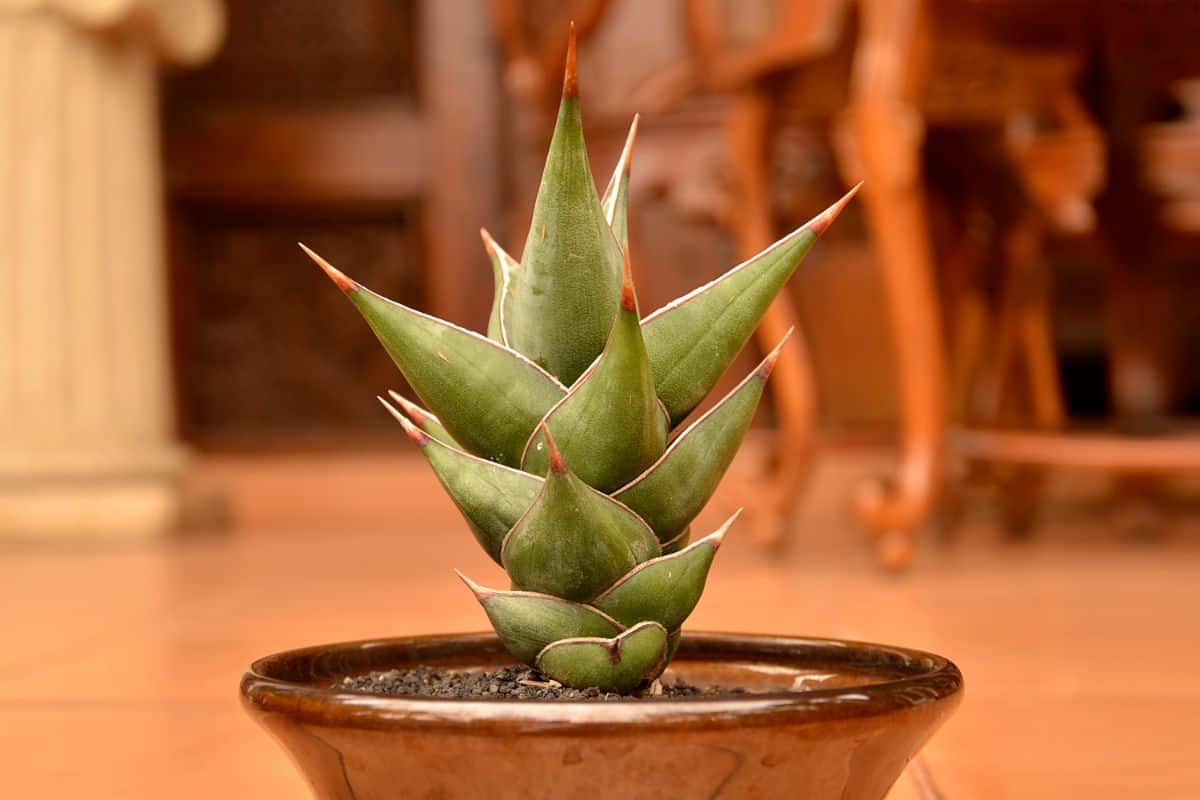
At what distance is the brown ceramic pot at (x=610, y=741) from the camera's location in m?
0.46

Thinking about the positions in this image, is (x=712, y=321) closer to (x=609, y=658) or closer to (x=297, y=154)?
(x=609, y=658)

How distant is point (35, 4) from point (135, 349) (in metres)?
0.61

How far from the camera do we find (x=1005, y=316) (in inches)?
102

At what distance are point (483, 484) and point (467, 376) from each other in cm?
4

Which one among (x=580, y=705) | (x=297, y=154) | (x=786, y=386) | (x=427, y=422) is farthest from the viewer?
(x=297, y=154)

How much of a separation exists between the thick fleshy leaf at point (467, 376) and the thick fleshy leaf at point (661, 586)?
0.06 m

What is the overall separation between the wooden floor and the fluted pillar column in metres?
0.11

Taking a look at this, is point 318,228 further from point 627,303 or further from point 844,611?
point 627,303

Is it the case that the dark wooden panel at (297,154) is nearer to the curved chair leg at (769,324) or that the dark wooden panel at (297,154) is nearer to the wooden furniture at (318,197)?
the wooden furniture at (318,197)

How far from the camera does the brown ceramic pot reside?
46cm

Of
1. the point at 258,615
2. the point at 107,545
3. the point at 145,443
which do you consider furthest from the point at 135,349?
the point at 258,615

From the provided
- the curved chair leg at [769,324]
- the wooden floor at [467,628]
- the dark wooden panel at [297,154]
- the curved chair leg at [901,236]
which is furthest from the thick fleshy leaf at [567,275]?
the dark wooden panel at [297,154]

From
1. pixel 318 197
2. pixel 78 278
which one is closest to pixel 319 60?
pixel 318 197

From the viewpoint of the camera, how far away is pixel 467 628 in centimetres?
148
